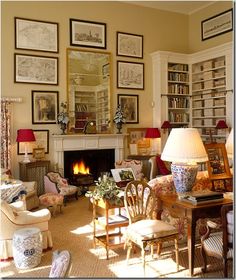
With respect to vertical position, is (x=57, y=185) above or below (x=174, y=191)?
below

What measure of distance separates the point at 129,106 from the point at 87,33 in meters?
1.96

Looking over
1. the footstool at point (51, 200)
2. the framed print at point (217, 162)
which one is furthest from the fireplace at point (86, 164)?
the framed print at point (217, 162)

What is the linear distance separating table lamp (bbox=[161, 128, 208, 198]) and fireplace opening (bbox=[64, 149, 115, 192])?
4.07m

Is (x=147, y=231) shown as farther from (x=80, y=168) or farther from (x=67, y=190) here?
(x=80, y=168)

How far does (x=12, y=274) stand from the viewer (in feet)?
10.9

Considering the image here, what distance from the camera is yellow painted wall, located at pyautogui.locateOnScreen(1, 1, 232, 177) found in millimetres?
6613

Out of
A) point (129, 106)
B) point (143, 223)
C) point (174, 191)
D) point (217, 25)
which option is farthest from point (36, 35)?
point (143, 223)

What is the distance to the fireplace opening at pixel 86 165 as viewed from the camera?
7.28 metres

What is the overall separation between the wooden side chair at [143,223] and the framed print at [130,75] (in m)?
4.55

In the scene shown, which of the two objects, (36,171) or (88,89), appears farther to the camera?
(88,89)

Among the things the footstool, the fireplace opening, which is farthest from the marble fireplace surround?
the footstool

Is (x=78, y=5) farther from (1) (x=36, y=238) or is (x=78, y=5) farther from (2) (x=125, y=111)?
(1) (x=36, y=238)

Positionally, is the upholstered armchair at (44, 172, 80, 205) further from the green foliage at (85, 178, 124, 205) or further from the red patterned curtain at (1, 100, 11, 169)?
the green foliage at (85, 178, 124, 205)

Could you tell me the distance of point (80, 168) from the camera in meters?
7.48
